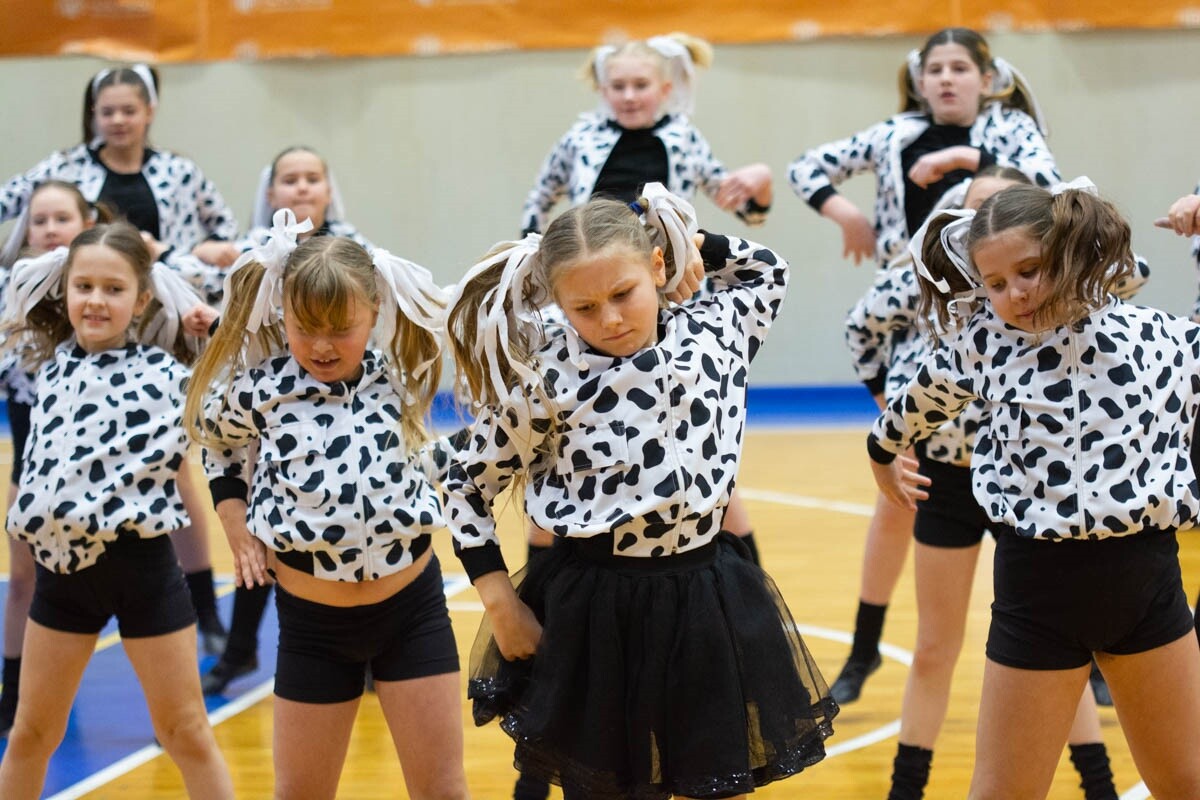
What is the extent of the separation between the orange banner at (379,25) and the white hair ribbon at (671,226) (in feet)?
22.1

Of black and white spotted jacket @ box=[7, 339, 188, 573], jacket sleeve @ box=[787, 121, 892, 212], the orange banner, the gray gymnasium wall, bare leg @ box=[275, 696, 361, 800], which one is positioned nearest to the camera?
bare leg @ box=[275, 696, 361, 800]

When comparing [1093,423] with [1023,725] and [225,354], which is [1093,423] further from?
[225,354]

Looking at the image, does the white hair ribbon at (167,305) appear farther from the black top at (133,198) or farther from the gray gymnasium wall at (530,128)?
the gray gymnasium wall at (530,128)

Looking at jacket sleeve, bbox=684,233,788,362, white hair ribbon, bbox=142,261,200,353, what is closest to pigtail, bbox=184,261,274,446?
white hair ribbon, bbox=142,261,200,353

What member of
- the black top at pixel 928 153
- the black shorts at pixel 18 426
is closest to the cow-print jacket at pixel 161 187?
the black shorts at pixel 18 426

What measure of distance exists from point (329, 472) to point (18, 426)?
2.15 m

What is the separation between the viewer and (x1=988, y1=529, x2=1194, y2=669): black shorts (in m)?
2.40

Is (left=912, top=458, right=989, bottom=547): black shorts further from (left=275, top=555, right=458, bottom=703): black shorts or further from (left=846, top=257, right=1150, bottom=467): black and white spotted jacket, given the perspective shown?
(left=275, top=555, right=458, bottom=703): black shorts

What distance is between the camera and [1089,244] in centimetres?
243

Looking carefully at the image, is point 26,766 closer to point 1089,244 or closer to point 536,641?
point 536,641

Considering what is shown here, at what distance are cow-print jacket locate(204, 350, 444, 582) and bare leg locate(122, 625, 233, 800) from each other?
1.38 feet

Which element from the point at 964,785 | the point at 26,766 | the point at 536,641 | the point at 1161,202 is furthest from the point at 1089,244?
the point at 1161,202

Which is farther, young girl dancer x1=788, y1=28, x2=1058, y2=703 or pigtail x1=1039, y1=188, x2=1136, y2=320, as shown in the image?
young girl dancer x1=788, y1=28, x2=1058, y2=703

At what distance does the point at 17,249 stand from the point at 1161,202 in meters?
6.96
